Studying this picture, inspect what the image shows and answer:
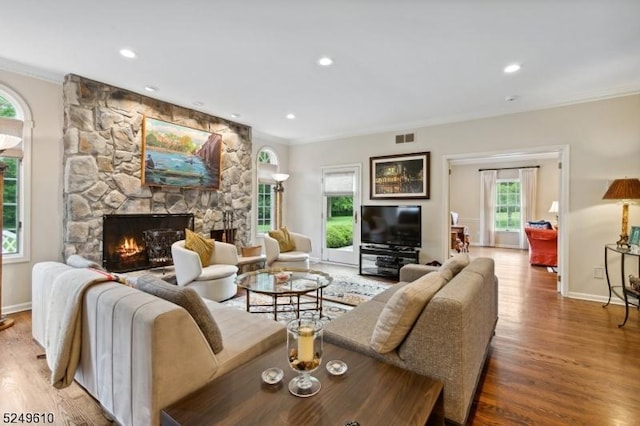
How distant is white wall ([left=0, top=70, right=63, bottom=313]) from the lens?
3424 millimetres

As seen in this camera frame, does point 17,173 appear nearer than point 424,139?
Yes

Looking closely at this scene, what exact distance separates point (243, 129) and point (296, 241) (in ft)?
7.83

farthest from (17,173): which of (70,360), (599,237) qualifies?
(599,237)

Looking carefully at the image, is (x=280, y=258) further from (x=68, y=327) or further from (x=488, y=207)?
(x=488, y=207)

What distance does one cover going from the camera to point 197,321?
5.19ft

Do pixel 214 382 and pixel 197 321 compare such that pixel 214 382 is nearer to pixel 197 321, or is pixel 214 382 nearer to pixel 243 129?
pixel 197 321

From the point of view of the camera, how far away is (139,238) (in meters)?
4.32

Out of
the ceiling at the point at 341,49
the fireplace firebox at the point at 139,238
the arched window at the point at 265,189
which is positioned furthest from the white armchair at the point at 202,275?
the arched window at the point at 265,189

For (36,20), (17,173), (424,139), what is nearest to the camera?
(36,20)

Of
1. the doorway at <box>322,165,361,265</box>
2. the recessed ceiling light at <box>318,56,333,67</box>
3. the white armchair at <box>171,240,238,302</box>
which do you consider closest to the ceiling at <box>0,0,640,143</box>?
the recessed ceiling light at <box>318,56,333,67</box>

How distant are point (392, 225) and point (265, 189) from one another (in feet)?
9.50

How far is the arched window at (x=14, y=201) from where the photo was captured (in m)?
3.43

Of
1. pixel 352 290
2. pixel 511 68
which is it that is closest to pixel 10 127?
pixel 352 290

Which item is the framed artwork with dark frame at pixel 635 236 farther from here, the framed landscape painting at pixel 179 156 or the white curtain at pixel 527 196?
the framed landscape painting at pixel 179 156
